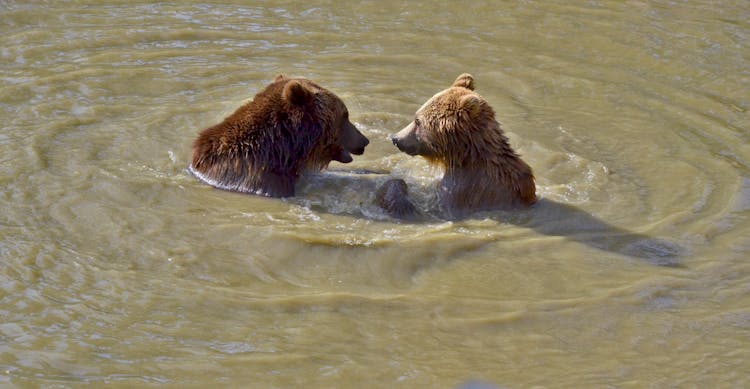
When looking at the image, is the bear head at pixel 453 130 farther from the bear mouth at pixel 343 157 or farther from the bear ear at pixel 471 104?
the bear mouth at pixel 343 157

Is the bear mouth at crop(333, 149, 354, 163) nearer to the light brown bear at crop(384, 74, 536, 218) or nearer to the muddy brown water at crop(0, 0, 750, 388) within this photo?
the muddy brown water at crop(0, 0, 750, 388)

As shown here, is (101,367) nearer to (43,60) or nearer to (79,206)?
(79,206)

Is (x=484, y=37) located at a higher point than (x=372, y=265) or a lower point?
higher

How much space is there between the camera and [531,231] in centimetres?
823

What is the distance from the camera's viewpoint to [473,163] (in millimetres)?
8523

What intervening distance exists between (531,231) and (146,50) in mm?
6340

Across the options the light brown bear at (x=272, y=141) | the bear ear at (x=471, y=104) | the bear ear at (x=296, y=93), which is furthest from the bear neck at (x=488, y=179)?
the bear ear at (x=296, y=93)

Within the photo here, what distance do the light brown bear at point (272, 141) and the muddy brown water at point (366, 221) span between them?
23 cm

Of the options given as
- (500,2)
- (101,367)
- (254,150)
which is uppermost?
(500,2)

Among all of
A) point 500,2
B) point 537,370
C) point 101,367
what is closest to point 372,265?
point 537,370

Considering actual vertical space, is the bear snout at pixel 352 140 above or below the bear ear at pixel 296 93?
below

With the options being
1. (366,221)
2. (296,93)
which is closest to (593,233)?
(366,221)

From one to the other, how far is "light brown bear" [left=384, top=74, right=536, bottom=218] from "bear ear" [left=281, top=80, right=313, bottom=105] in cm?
115

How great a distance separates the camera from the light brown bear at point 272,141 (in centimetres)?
867
